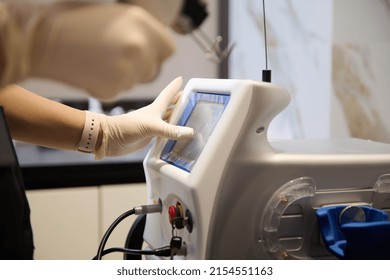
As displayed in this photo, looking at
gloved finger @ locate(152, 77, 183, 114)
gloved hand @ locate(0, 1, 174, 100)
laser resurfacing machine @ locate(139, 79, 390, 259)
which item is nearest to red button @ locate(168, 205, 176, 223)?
laser resurfacing machine @ locate(139, 79, 390, 259)

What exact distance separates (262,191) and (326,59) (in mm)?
640

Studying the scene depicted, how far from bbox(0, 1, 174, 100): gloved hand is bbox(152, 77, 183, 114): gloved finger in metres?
0.64

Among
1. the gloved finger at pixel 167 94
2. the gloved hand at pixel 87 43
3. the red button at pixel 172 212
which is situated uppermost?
the gloved hand at pixel 87 43

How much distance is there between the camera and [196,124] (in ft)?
2.97

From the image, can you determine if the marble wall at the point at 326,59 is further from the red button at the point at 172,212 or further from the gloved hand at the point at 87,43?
the gloved hand at the point at 87,43

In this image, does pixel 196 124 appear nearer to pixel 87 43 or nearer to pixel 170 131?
pixel 170 131

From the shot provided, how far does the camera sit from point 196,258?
80 cm

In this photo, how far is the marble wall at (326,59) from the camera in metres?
1.27

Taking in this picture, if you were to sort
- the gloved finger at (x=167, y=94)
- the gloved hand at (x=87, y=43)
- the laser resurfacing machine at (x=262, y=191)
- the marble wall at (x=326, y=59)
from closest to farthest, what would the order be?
the gloved hand at (x=87, y=43)
the laser resurfacing machine at (x=262, y=191)
the gloved finger at (x=167, y=94)
the marble wall at (x=326, y=59)

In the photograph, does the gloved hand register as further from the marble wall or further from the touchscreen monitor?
the marble wall

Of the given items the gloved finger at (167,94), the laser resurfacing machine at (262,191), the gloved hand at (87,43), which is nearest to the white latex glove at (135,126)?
the gloved finger at (167,94)

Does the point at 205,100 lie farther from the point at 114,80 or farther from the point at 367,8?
the point at 367,8

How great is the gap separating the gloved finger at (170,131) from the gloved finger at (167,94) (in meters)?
0.08
